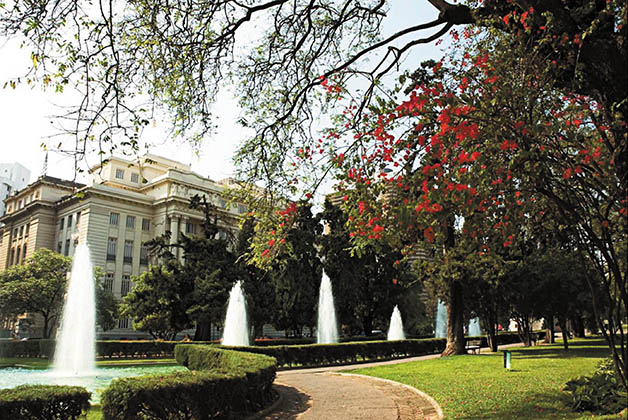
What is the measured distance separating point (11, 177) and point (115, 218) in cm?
5624

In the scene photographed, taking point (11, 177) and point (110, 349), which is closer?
point (110, 349)

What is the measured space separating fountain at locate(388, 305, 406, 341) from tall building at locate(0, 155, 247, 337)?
19.6m

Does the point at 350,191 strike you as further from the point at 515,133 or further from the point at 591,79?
the point at 591,79

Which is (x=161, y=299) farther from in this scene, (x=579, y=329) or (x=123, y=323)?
(x=579, y=329)

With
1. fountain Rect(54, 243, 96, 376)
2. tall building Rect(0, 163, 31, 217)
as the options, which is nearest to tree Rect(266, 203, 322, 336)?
fountain Rect(54, 243, 96, 376)

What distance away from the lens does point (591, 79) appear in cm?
599

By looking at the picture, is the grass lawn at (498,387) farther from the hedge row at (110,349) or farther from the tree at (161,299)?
the tree at (161,299)

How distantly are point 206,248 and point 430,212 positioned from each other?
94.8ft

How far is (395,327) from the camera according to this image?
37875 millimetres

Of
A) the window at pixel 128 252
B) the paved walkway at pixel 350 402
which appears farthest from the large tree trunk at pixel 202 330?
the window at pixel 128 252

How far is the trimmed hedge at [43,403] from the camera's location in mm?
6168

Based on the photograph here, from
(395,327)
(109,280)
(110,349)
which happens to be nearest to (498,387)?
(110,349)

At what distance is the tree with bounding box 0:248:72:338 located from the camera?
116 ft

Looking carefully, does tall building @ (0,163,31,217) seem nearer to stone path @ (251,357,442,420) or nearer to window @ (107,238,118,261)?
window @ (107,238,118,261)
